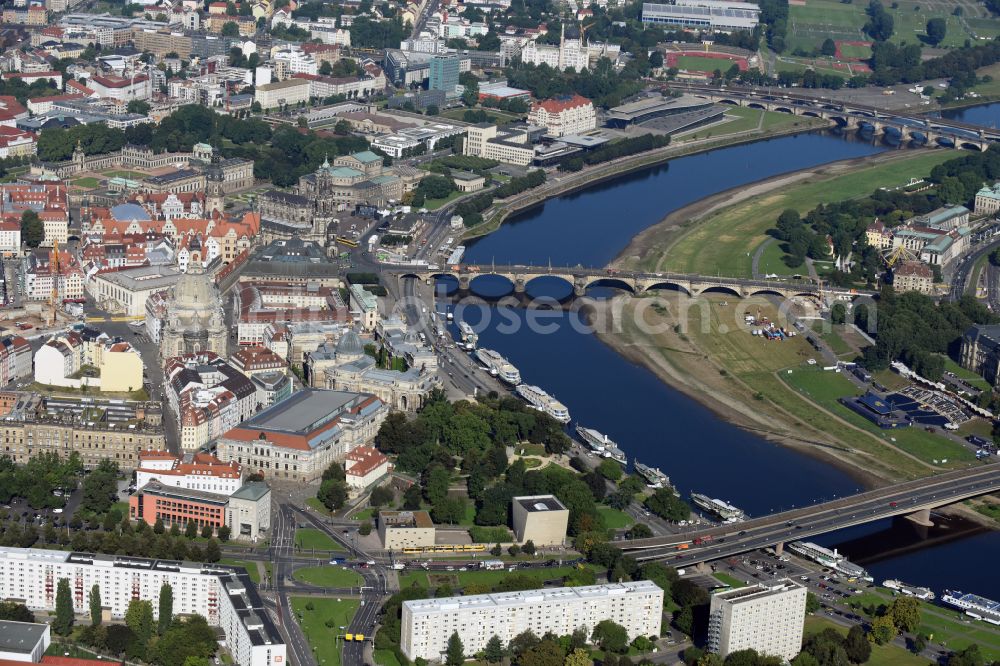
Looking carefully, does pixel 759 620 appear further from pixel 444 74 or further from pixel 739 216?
pixel 444 74

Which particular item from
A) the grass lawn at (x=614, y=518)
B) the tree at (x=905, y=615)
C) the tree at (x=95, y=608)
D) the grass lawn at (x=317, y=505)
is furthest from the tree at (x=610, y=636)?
the tree at (x=95, y=608)

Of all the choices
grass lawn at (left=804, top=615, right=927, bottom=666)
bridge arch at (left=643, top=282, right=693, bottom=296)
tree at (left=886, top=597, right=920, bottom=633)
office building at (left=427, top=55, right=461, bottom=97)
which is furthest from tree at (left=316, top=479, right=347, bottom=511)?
office building at (left=427, top=55, right=461, bottom=97)

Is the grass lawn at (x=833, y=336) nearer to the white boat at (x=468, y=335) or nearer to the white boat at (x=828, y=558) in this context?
the white boat at (x=468, y=335)

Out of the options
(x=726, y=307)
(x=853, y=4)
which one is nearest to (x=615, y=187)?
(x=726, y=307)

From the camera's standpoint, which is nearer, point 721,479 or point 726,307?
point 721,479

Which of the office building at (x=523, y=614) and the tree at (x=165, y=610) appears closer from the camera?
the office building at (x=523, y=614)

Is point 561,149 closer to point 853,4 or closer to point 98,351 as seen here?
point 98,351
